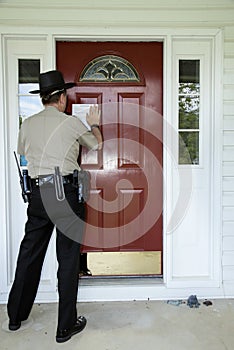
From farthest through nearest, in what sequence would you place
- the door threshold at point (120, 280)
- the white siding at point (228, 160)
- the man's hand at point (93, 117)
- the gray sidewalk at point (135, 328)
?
the door threshold at point (120, 280), the white siding at point (228, 160), the man's hand at point (93, 117), the gray sidewalk at point (135, 328)

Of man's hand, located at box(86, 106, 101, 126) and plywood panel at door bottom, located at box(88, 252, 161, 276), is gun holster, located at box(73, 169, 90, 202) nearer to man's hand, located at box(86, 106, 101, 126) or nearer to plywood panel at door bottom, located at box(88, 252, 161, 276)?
man's hand, located at box(86, 106, 101, 126)

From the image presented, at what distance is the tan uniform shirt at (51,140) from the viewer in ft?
7.43

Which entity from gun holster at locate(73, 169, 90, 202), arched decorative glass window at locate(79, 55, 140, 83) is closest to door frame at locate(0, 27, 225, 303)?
arched decorative glass window at locate(79, 55, 140, 83)

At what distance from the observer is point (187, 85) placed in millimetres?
2785

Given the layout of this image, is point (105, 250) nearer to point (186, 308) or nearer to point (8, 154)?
point (186, 308)

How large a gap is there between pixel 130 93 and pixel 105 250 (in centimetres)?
124

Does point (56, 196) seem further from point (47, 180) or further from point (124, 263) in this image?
point (124, 263)

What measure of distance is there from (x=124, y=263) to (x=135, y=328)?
632 millimetres

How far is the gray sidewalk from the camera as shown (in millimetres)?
2227

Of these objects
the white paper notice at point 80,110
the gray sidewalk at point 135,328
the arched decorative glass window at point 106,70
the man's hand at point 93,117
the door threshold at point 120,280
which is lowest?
the gray sidewalk at point 135,328

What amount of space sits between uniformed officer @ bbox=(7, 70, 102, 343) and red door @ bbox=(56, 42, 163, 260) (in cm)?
52

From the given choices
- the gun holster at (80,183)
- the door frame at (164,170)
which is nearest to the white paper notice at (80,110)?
the door frame at (164,170)

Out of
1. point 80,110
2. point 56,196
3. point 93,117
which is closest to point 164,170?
point 93,117

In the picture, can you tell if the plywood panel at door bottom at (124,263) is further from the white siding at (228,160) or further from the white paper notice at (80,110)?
the white paper notice at (80,110)
